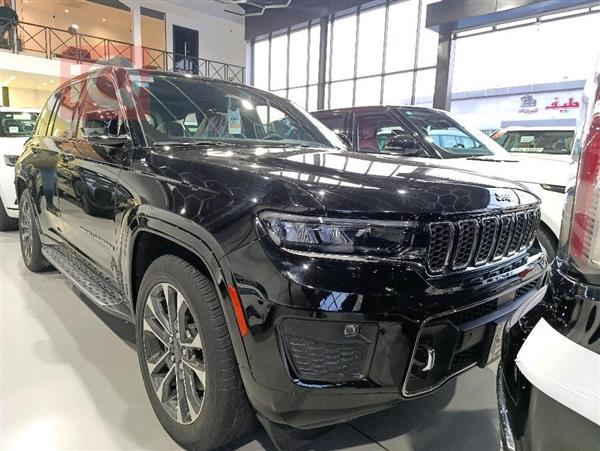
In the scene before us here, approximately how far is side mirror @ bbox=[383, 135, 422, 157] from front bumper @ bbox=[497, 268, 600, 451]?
3.10 meters

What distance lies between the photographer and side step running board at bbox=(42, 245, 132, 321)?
2.27m

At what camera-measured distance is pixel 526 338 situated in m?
0.93

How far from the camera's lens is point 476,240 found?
1.58 meters

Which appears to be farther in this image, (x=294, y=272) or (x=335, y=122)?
(x=335, y=122)

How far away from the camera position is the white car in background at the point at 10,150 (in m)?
5.11

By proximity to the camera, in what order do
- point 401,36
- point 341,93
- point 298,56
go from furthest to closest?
point 298,56 → point 341,93 → point 401,36

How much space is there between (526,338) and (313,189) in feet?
2.43

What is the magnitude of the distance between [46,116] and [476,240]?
3.55m

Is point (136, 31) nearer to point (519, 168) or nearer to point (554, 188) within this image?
point (519, 168)

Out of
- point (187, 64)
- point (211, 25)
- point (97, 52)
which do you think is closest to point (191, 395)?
point (97, 52)

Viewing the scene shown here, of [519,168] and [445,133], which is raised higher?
[445,133]

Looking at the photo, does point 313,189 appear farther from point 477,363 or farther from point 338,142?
point 338,142

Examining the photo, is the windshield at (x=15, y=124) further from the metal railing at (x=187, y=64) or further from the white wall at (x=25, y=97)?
the metal railing at (x=187, y=64)

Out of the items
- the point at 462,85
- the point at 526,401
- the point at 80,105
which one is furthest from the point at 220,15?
the point at 526,401
